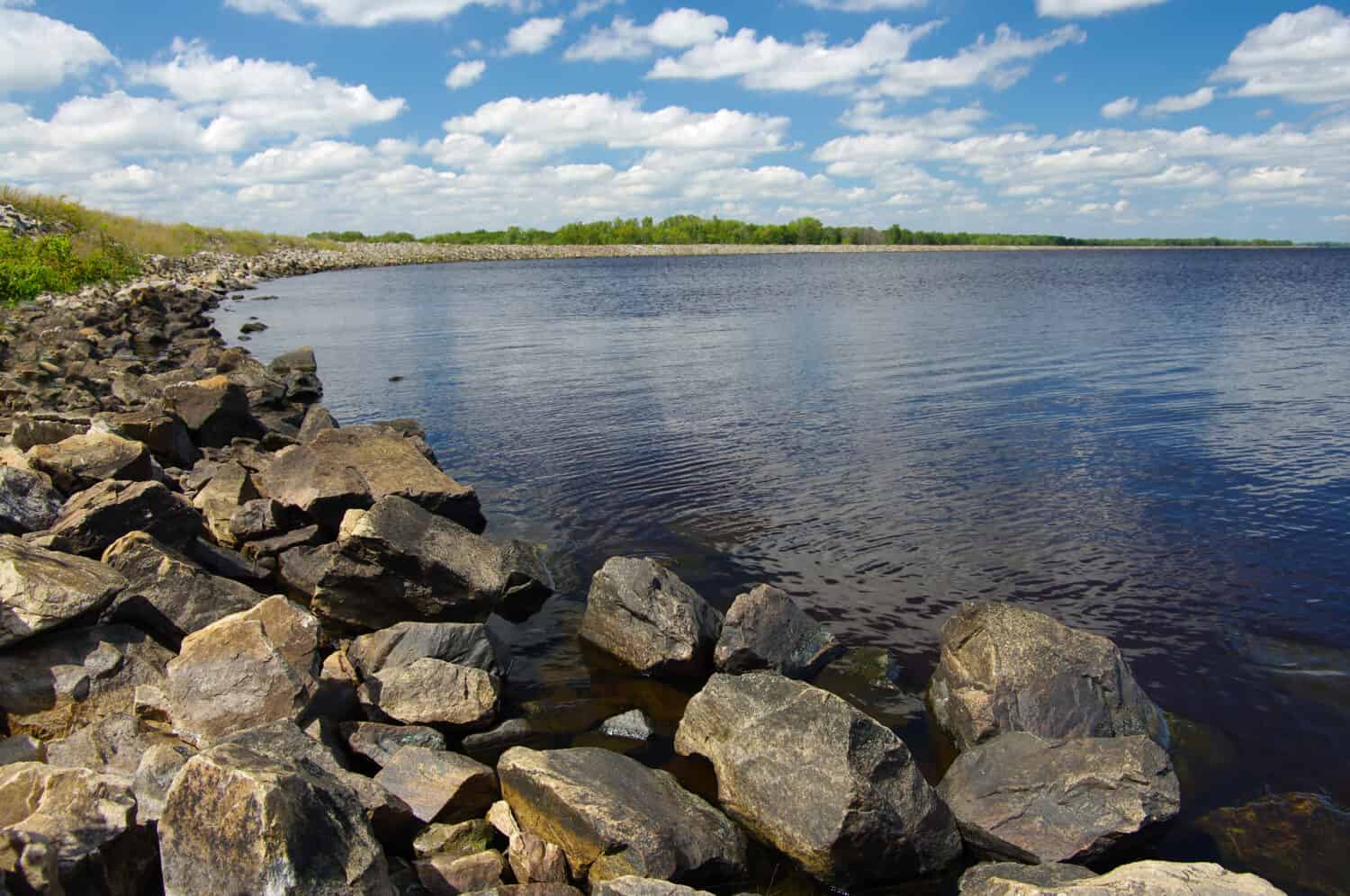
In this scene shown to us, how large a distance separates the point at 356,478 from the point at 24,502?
400 cm

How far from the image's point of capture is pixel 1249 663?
33.1ft

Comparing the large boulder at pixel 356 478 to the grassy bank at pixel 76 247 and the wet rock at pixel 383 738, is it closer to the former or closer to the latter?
the wet rock at pixel 383 738

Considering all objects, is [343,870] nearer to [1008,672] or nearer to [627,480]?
[1008,672]

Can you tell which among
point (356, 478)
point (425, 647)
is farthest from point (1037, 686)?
point (356, 478)

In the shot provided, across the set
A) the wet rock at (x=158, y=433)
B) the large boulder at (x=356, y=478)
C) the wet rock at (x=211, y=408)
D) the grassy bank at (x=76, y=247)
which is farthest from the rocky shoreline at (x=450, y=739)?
the grassy bank at (x=76, y=247)

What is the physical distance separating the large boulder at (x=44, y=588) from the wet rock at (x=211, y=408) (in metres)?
9.29

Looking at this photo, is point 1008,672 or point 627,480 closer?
point 1008,672

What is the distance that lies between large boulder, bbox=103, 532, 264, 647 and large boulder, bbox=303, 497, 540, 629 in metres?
1.49

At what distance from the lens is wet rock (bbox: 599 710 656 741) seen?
347 inches

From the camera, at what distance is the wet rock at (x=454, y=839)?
6.58m

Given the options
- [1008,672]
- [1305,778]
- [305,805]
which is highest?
[305,805]

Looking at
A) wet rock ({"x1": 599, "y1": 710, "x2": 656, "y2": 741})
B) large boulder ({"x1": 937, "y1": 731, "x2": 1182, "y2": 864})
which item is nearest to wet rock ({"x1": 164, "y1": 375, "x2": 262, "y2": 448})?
wet rock ({"x1": 599, "y1": 710, "x2": 656, "y2": 741})

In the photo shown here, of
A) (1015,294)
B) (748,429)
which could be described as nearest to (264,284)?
(1015,294)

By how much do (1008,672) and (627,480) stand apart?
989cm
